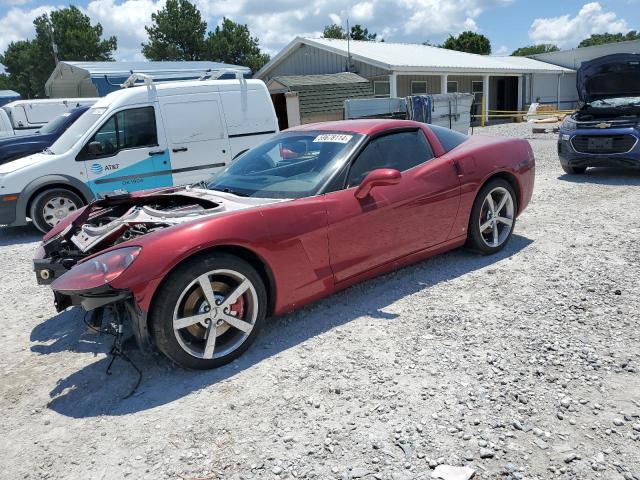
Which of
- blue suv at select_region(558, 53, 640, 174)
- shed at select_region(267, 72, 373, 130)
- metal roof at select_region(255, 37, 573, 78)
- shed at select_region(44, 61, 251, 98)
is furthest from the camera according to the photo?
metal roof at select_region(255, 37, 573, 78)

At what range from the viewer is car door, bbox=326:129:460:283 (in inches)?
143

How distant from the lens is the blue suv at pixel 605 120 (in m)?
8.23

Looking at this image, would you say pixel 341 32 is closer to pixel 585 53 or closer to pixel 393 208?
pixel 585 53

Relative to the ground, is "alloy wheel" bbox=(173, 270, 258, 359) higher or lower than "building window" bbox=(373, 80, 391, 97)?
lower

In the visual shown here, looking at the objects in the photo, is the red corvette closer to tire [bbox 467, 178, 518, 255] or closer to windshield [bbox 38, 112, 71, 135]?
tire [bbox 467, 178, 518, 255]

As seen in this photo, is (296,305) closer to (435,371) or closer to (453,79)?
(435,371)

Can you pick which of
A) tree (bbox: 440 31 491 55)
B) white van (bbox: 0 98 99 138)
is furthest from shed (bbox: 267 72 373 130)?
tree (bbox: 440 31 491 55)

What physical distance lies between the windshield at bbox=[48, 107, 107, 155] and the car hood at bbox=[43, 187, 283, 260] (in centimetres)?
369

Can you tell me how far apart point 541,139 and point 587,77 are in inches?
287

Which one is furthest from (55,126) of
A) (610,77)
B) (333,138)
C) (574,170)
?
(610,77)

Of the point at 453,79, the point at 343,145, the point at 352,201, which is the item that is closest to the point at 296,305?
the point at 352,201

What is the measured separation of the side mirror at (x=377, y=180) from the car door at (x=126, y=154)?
15.5 feet

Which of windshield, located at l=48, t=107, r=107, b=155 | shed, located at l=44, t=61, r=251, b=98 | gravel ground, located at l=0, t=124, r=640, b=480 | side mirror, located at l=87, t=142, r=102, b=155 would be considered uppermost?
shed, located at l=44, t=61, r=251, b=98

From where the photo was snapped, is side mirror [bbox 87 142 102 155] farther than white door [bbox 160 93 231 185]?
No
